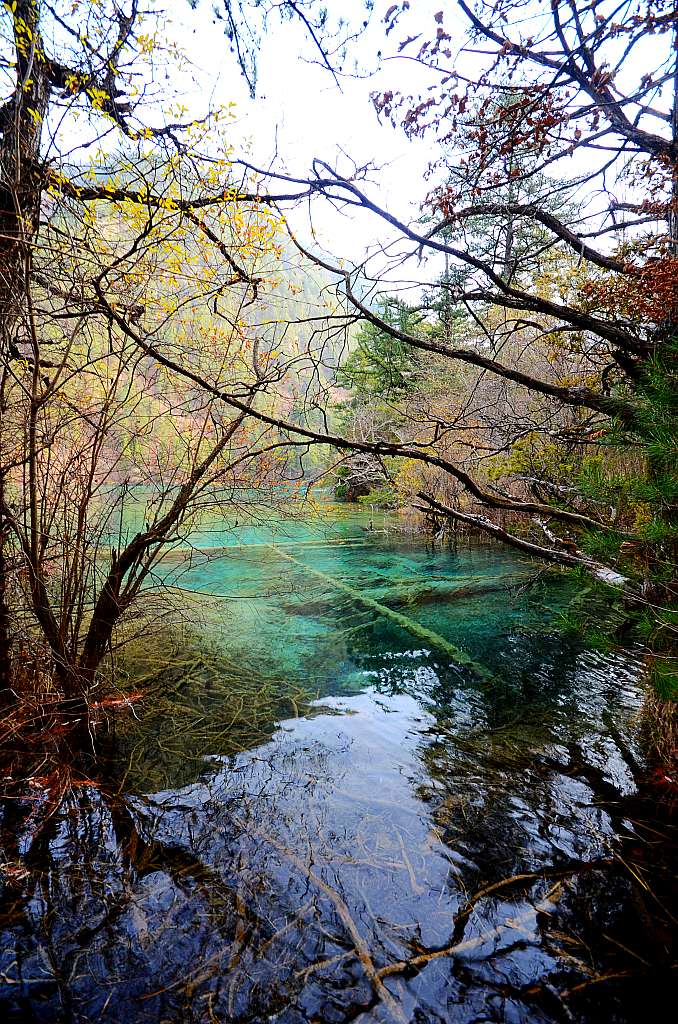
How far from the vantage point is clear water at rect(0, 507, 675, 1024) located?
231 centimetres

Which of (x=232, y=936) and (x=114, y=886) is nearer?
(x=232, y=936)

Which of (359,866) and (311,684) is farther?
(311,684)

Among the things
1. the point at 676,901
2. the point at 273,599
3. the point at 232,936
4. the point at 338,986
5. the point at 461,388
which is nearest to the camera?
the point at 338,986

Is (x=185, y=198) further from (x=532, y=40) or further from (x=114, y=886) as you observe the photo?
(x=114, y=886)


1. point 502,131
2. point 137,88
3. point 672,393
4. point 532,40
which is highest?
point 137,88

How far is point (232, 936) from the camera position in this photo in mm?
2564

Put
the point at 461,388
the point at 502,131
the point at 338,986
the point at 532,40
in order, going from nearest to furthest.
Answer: the point at 338,986 < the point at 532,40 < the point at 502,131 < the point at 461,388

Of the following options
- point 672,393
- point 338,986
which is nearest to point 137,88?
point 672,393

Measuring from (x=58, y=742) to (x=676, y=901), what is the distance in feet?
12.4

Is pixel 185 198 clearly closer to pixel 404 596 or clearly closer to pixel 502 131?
pixel 502 131

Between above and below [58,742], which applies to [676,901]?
below

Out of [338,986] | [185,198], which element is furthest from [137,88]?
[338,986]

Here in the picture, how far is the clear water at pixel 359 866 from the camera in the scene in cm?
231

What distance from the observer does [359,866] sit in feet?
10.1
